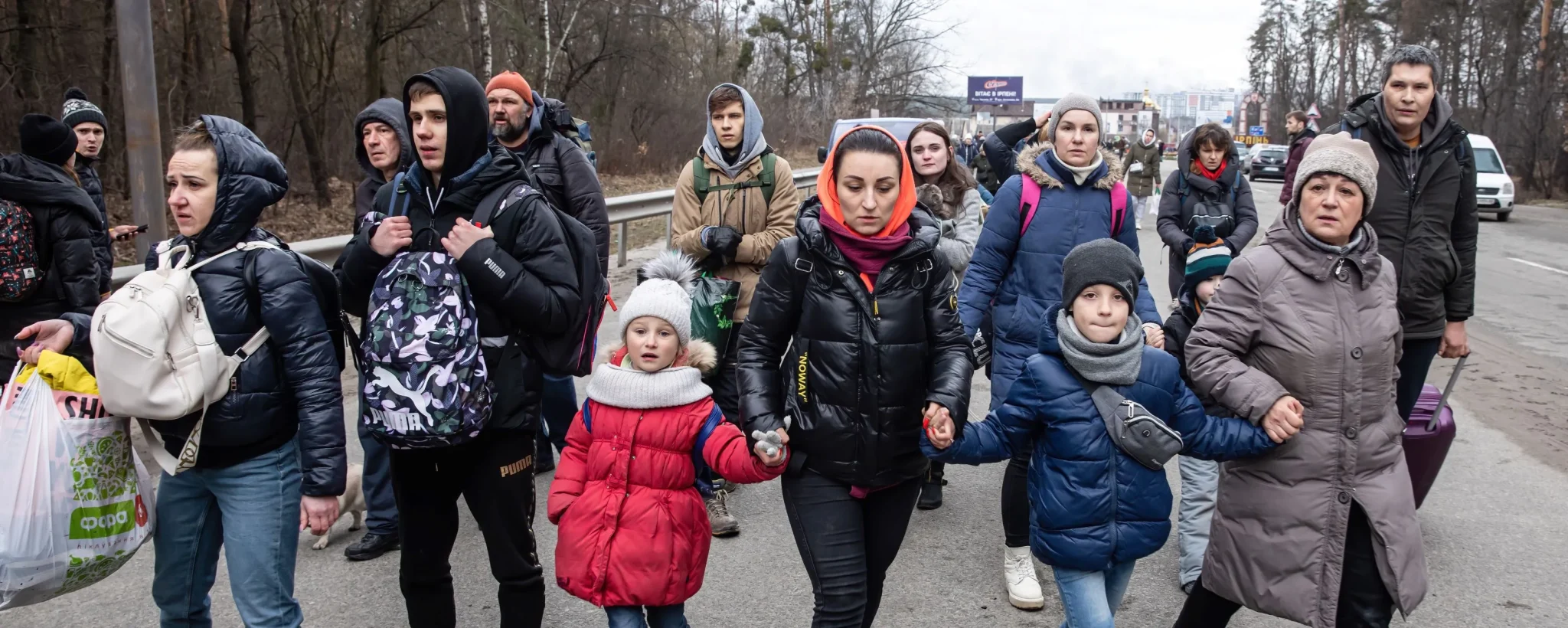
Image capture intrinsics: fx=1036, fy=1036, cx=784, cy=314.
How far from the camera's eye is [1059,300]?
4.12 m

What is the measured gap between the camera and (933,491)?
5.17 metres

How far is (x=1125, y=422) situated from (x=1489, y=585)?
7.94ft

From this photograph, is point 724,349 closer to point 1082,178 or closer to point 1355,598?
point 1082,178

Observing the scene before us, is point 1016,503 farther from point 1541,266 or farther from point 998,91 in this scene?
point 998,91

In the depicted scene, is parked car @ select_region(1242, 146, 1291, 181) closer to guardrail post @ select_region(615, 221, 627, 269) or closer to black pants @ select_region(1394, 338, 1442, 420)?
guardrail post @ select_region(615, 221, 627, 269)

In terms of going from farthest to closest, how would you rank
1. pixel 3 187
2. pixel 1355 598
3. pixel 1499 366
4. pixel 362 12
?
pixel 362 12 → pixel 1499 366 → pixel 3 187 → pixel 1355 598

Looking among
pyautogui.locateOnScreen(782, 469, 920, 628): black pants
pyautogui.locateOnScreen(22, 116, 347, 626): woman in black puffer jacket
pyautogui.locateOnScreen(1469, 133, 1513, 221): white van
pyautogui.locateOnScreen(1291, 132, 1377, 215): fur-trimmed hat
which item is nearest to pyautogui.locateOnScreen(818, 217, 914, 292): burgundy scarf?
pyautogui.locateOnScreen(782, 469, 920, 628): black pants

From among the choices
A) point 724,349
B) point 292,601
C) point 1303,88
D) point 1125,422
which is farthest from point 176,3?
point 1303,88

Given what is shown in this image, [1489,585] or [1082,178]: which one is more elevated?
[1082,178]

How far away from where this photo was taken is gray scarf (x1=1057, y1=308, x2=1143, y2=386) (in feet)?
9.46

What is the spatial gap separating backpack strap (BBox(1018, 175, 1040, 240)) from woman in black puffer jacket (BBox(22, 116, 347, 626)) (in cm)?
261

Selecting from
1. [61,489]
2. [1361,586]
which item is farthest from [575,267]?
[1361,586]

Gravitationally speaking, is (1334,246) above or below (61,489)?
above

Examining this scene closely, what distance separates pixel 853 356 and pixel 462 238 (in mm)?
1124
